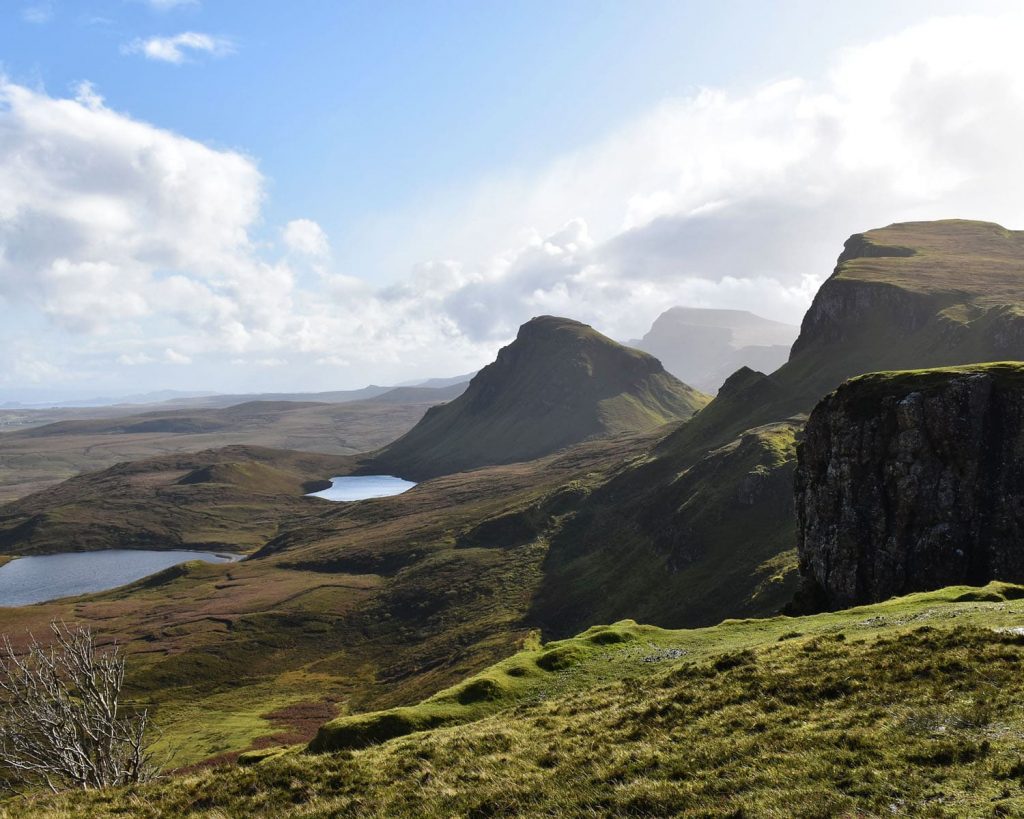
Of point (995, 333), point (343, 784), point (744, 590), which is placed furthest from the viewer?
point (995, 333)

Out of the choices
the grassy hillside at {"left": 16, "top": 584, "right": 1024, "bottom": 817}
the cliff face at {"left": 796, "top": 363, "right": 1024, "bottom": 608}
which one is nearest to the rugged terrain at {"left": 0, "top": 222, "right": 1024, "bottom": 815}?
the grassy hillside at {"left": 16, "top": 584, "right": 1024, "bottom": 817}

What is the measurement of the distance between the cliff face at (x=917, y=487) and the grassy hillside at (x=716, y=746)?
17954mm

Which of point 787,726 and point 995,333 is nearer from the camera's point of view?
point 787,726

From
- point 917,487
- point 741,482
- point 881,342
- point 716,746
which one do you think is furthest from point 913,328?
point 716,746

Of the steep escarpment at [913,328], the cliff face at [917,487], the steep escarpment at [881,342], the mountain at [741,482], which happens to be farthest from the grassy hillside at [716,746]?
the steep escarpment at [913,328]

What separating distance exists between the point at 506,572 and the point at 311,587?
5527 cm

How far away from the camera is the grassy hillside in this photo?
55.5ft

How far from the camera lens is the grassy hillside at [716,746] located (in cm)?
1692

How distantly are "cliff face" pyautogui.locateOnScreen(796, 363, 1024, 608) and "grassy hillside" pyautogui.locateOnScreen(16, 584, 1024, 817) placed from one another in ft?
58.9

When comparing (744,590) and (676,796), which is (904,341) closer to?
(744,590)

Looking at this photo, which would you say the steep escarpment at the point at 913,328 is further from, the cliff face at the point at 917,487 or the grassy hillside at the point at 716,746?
the grassy hillside at the point at 716,746

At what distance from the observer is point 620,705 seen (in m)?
29.0

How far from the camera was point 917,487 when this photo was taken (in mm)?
53156

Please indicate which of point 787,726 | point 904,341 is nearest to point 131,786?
point 787,726
